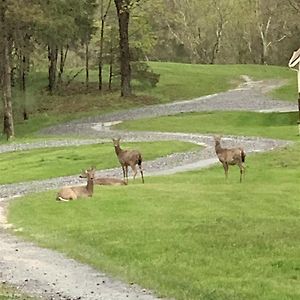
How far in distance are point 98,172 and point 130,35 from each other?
38.7 m

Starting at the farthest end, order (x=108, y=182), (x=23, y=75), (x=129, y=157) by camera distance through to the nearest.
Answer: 1. (x=23, y=75)
2. (x=129, y=157)
3. (x=108, y=182)

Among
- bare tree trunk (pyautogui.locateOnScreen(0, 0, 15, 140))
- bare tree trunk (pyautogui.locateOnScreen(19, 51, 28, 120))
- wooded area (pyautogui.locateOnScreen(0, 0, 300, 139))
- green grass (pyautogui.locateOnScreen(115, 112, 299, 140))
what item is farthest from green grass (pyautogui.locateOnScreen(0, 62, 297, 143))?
green grass (pyautogui.locateOnScreen(115, 112, 299, 140))

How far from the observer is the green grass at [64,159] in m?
32.2

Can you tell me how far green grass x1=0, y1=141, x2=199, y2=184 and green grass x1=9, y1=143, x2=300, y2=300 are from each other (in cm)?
624

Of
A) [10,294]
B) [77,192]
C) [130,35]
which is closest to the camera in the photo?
[10,294]

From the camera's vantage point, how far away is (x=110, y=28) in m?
69.9

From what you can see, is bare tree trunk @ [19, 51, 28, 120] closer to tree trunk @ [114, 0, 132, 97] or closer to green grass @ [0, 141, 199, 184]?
tree trunk @ [114, 0, 132, 97]

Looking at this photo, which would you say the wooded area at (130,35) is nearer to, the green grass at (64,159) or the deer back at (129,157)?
the green grass at (64,159)

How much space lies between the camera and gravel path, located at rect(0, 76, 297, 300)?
12.6 meters

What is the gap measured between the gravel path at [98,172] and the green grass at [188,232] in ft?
1.58

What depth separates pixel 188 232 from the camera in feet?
55.6

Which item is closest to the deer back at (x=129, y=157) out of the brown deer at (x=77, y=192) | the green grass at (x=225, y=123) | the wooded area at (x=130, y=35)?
the brown deer at (x=77, y=192)

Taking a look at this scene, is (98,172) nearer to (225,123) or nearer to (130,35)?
(225,123)

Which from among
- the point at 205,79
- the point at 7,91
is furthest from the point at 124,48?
the point at 205,79
